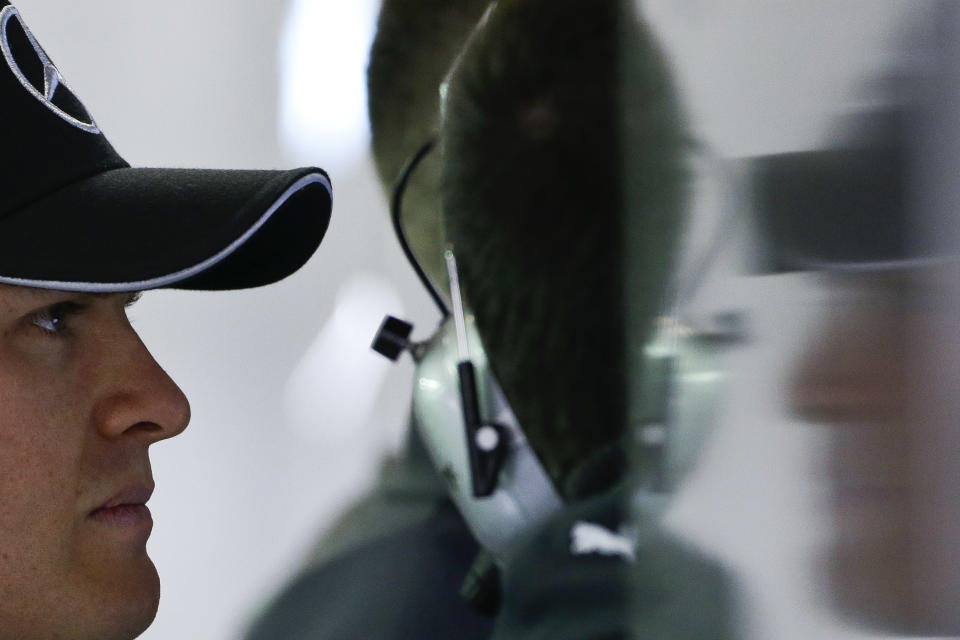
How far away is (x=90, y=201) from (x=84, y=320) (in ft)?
0.34

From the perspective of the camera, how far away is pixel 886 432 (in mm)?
495

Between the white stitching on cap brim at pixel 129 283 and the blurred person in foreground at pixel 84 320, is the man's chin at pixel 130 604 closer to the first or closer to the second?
the blurred person in foreground at pixel 84 320

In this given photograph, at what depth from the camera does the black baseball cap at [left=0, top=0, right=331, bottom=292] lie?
1.61ft

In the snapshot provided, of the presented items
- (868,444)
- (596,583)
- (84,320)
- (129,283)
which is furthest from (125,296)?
(596,583)

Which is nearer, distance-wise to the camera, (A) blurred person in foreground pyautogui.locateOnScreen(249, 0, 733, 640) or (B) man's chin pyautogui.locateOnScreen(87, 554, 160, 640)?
(B) man's chin pyautogui.locateOnScreen(87, 554, 160, 640)

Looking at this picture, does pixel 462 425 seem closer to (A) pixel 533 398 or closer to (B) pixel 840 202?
(A) pixel 533 398

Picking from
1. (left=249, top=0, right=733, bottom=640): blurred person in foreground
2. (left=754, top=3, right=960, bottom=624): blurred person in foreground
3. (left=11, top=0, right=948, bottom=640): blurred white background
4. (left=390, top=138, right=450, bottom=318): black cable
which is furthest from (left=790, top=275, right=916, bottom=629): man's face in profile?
(left=11, top=0, right=948, bottom=640): blurred white background

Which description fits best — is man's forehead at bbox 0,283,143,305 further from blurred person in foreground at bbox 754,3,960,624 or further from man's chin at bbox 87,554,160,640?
blurred person in foreground at bbox 754,3,960,624

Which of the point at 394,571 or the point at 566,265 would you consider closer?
the point at 566,265

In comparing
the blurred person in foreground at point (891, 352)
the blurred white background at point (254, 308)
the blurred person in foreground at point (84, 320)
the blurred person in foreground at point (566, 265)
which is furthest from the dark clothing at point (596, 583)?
the blurred person in foreground at point (84, 320)

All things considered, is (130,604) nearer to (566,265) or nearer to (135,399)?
(135,399)

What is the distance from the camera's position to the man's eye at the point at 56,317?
581 millimetres

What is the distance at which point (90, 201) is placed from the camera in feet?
1.73

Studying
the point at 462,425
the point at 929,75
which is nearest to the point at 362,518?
the point at 462,425
